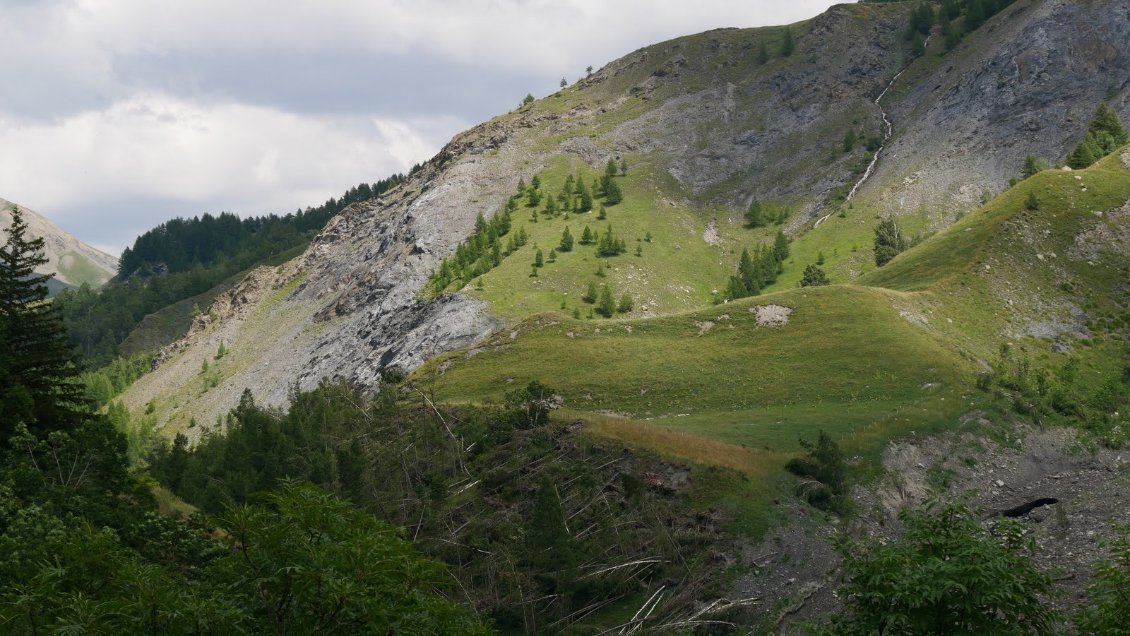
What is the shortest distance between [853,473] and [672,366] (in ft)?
86.9

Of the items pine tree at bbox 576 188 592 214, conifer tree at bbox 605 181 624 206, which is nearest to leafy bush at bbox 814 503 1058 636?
pine tree at bbox 576 188 592 214

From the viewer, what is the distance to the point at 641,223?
6796 inches

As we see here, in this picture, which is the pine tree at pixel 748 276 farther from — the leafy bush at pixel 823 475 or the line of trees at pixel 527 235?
the leafy bush at pixel 823 475

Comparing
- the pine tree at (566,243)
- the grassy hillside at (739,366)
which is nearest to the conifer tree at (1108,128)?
the grassy hillside at (739,366)

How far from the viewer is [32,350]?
4912 centimetres

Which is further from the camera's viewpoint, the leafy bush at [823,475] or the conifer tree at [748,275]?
the conifer tree at [748,275]

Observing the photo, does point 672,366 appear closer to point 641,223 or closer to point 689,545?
point 689,545

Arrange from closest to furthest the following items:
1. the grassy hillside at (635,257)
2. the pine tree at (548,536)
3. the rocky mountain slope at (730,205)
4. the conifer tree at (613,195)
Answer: the pine tree at (548,536)
the grassy hillside at (635,257)
the rocky mountain slope at (730,205)
the conifer tree at (613,195)

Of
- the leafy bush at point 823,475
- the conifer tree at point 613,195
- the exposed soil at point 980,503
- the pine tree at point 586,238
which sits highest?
the conifer tree at point 613,195

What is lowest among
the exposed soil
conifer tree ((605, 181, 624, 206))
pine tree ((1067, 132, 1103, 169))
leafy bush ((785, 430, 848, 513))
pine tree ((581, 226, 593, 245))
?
the exposed soil

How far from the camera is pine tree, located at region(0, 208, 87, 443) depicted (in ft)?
152

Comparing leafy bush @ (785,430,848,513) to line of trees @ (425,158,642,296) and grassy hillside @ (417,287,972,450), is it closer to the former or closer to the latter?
grassy hillside @ (417,287,972,450)

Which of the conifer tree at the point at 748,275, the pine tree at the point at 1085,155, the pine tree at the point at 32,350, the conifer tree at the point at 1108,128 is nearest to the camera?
the pine tree at the point at 32,350

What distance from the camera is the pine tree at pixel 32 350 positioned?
1820 inches
